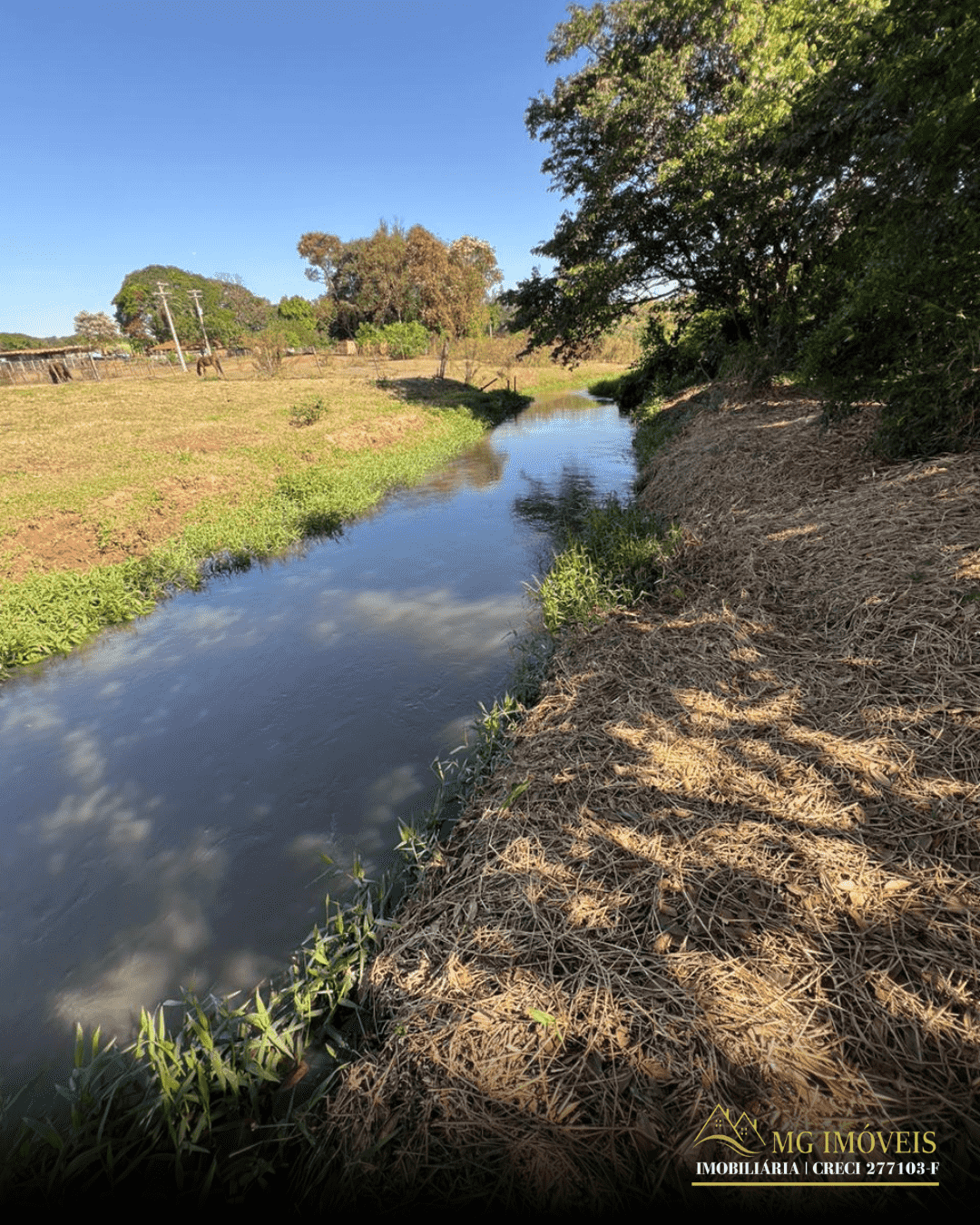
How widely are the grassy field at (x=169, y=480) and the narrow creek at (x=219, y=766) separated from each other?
36.1 inches

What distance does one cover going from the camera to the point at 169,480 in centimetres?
1166

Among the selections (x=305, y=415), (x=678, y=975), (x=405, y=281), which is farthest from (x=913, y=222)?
(x=405, y=281)

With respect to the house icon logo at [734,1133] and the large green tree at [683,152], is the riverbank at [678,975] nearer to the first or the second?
the house icon logo at [734,1133]

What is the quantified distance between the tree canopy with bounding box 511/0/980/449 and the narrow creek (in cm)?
518

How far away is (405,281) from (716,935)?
59.8 metres

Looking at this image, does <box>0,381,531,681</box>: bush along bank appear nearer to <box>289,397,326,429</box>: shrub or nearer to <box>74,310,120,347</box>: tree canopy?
<box>289,397,326,429</box>: shrub

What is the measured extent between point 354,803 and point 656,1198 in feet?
10.0

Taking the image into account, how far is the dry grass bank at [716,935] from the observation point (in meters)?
1.58

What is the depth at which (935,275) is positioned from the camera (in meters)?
4.93

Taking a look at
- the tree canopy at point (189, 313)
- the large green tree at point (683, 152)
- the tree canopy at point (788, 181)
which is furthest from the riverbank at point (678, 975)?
the tree canopy at point (189, 313)

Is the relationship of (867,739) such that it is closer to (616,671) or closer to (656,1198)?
(616,671)

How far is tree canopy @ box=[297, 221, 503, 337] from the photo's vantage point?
49.2 m

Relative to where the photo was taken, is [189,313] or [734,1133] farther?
[189,313]

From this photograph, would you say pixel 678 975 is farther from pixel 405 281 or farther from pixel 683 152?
pixel 405 281
